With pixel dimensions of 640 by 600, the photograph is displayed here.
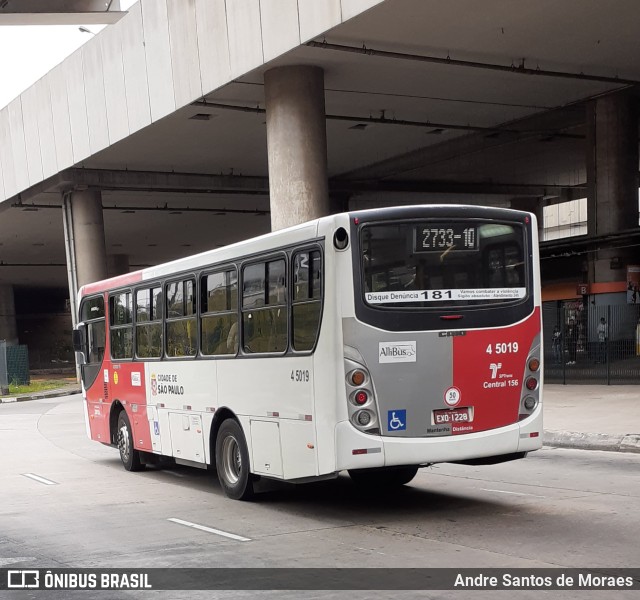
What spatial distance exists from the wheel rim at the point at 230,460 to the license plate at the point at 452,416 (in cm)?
300

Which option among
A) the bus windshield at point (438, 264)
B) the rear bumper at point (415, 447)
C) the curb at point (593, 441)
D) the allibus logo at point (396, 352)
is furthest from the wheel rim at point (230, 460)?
the curb at point (593, 441)

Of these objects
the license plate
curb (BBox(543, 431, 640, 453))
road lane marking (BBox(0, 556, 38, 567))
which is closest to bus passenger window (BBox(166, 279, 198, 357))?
the license plate

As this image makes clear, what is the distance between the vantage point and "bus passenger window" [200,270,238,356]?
466 inches

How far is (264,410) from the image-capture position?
11031mm

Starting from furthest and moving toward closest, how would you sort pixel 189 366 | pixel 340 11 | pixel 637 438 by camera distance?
pixel 340 11
pixel 637 438
pixel 189 366

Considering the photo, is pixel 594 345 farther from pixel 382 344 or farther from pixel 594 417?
pixel 382 344

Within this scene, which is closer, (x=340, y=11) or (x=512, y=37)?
(x=340, y=11)

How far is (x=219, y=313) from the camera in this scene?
40.0 feet

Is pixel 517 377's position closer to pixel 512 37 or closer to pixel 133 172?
pixel 512 37

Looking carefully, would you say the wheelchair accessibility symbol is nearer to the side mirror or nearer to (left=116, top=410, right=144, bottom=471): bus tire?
(left=116, top=410, right=144, bottom=471): bus tire

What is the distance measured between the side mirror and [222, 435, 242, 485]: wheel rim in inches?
246

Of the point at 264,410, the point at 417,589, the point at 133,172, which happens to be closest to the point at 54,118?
the point at 133,172

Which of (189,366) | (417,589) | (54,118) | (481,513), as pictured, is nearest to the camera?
(417,589)

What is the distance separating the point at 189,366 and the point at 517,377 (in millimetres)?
4713
